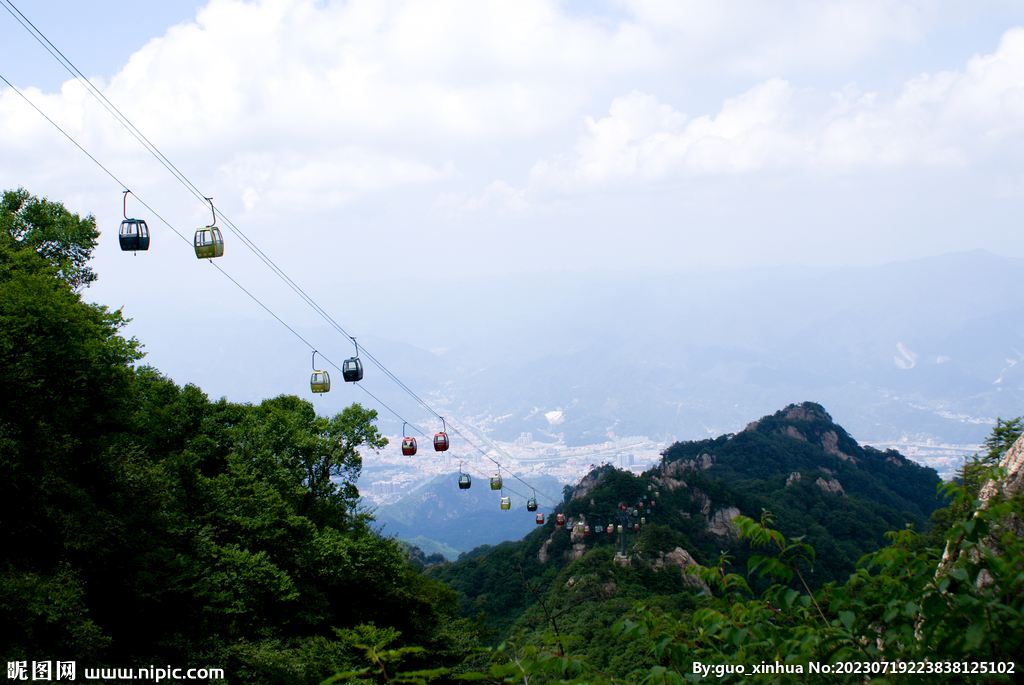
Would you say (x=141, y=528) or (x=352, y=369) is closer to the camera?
(x=141, y=528)

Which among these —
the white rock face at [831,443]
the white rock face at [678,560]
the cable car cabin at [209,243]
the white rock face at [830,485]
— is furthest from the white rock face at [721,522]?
the cable car cabin at [209,243]

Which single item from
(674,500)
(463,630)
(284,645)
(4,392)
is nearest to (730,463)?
(674,500)

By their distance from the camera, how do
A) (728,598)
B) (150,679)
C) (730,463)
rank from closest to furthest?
(728,598) < (150,679) < (730,463)

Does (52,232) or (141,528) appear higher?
(52,232)

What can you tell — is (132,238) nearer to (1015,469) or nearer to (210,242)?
(210,242)

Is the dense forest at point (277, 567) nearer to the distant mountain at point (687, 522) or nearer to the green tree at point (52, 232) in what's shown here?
the green tree at point (52, 232)

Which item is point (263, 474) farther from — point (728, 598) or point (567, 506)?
→ point (567, 506)

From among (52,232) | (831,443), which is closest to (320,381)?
(52,232)

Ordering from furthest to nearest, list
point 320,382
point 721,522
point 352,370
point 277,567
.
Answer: point 721,522 < point 320,382 < point 352,370 < point 277,567
